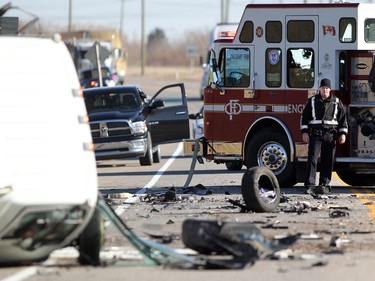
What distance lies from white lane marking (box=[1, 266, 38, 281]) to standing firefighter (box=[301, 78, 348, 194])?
910cm

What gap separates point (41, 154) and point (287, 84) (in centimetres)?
1086

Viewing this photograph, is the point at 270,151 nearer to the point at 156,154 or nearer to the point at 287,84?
the point at 287,84

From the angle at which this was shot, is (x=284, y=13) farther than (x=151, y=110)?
No

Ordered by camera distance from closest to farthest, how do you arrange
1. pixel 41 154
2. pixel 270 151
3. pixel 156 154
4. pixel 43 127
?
pixel 41 154 < pixel 43 127 < pixel 270 151 < pixel 156 154

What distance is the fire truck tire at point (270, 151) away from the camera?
68.3 ft

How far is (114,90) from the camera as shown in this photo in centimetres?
2694

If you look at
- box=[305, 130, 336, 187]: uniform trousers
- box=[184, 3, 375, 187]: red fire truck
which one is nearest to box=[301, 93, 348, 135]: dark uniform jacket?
box=[305, 130, 336, 187]: uniform trousers

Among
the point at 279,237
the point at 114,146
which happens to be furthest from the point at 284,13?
the point at 279,237

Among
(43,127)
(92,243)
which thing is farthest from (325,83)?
(43,127)

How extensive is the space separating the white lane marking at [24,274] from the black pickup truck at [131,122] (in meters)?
14.4

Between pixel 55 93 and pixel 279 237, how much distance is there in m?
3.56

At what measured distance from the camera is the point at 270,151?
2092cm

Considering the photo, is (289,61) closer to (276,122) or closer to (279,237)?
(276,122)

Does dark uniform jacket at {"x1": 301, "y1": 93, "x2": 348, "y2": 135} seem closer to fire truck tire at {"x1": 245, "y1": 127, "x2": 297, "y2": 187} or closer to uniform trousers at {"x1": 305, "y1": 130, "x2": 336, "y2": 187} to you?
uniform trousers at {"x1": 305, "y1": 130, "x2": 336, "y2": 187}
